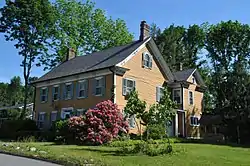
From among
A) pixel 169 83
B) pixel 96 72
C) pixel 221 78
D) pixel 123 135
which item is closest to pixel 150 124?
pixel 123 135

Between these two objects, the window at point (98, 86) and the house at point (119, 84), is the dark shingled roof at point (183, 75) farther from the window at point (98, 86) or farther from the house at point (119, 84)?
the window at point (98, 86)

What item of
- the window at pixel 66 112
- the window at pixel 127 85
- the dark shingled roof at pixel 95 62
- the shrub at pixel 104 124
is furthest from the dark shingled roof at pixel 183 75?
the shrub at pixel 104 124

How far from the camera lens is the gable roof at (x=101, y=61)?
30.9 meters

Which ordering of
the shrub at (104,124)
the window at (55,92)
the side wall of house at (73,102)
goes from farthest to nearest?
the window at (55,92)
the side wall of house at (73,102)
the shrub at (104,124)

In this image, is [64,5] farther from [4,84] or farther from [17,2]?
[4,84]

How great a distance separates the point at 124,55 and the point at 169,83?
7890mm

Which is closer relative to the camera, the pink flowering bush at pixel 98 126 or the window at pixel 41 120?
the pink flowering bush at pixel 98 126

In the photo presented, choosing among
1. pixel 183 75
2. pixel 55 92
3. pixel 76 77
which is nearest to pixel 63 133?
pixel 76 77

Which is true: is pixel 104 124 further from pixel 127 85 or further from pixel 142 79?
pixel 142 79

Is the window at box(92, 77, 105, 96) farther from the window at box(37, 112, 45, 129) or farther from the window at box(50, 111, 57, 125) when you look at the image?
the window at box(37, 112, 45, 129)

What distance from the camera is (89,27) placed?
52062mm

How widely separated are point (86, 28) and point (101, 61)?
69.2ft

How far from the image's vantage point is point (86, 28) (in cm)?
5197

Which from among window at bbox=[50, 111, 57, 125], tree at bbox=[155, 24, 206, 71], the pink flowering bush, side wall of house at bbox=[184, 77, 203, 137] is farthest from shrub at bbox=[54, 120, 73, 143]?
tree at bbox=[155, 24, 206, 71]
